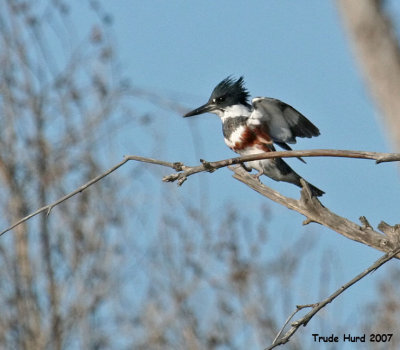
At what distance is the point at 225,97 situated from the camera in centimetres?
485

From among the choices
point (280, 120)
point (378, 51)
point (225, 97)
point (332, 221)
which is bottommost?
point (332, 221)

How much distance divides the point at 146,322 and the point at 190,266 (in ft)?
1.66

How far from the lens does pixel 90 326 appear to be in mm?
6348

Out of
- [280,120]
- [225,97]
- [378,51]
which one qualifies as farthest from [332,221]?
[225,97]

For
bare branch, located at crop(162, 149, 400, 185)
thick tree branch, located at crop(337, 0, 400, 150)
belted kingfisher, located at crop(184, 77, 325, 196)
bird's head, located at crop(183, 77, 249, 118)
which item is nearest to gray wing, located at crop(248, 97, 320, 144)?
belted kingfisher, located at crop(184, 77, 325, 196)

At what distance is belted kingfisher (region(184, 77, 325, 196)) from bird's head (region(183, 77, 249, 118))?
3.2 inches

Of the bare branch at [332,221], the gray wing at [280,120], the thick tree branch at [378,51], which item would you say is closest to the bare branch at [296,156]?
the thick tree branch at [378,51]

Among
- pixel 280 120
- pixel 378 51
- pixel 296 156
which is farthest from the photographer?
pixel 280 120

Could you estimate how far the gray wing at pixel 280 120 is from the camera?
13.9 feet

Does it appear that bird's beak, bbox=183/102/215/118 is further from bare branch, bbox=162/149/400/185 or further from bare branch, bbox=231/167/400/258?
bare branch, bbox=162/149/400/185

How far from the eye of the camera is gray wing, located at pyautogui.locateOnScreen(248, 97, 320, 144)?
13.9 ft

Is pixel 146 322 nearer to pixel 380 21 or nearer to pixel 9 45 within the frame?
pixel 9 45

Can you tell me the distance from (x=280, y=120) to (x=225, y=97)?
0.55m

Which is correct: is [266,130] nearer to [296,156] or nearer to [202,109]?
[202,109]
